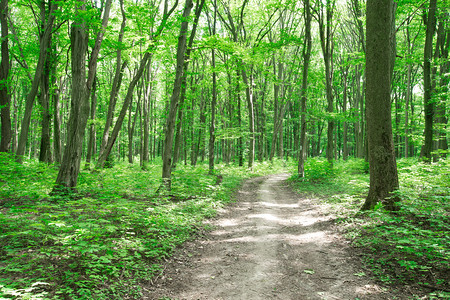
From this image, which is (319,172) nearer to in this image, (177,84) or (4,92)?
(177,84)

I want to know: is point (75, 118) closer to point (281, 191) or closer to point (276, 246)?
point (276, 246)

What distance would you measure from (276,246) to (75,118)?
665 cm

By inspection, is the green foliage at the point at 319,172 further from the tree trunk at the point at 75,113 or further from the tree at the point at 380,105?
the tree trunk at the point at 75,113

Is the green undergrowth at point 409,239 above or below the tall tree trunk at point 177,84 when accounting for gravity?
below

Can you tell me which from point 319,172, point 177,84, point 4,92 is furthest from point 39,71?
point 319,172

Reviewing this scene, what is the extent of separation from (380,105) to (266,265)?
15.6 feet

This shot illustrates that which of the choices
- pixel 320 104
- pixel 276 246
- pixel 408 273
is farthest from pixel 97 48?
pixel 320 104

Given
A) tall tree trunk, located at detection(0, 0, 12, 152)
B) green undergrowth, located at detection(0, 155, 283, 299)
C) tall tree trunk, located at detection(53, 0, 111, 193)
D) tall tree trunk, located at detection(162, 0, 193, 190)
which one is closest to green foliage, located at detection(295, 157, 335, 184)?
tall tree trunk, located at detection(162, 0, 193, 190)

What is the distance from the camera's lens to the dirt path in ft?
11.4

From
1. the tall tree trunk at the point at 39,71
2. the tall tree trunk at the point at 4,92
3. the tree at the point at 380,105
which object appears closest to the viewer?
the tree at the point at 380,105

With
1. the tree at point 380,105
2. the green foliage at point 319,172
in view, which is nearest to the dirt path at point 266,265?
the tree at point 380,105

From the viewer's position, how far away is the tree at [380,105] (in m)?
5.87

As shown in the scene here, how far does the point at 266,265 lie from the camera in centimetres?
430

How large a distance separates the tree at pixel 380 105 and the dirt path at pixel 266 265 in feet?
5.54
